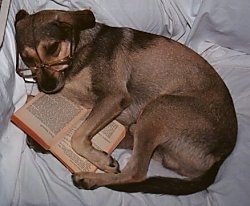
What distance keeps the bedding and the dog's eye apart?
19 centimetres

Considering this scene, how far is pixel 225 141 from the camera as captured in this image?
1.98 meters

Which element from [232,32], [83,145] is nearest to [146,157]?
[83,145]

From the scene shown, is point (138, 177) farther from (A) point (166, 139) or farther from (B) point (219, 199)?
(B) point (219, 199)

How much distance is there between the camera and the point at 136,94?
6.98 feet

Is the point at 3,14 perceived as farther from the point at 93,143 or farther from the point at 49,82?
the point at 93,143

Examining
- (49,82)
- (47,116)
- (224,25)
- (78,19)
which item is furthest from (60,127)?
(224,25)

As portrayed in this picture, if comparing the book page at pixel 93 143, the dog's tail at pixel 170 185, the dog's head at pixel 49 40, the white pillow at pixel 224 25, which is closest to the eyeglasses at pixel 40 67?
the dog's head at pixel 49 40

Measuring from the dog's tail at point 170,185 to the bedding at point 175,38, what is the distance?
0.03 m

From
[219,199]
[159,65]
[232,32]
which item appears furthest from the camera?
[232,32]

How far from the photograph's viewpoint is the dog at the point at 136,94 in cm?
196

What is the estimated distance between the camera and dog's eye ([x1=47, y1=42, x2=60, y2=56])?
6.41 ft

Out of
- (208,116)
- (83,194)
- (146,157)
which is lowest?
(83,194)

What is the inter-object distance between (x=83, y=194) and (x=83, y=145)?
20cm

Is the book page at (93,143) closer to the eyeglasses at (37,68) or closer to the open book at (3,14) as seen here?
the eyeglasses at (37,68)
